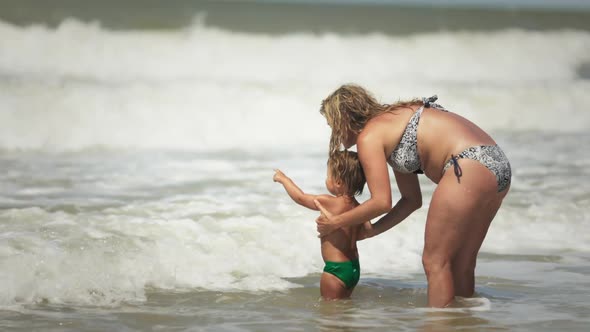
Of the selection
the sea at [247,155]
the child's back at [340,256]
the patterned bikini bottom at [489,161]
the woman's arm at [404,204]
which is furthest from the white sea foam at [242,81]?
the patterned bikini bottom at [489,161]

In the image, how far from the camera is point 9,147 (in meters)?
10.8

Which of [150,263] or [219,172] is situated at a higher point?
[219,172]

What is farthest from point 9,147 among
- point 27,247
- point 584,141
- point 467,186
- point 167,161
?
point 467,186

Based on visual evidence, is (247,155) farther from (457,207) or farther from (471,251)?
(457,207)

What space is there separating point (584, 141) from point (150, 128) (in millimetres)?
5765

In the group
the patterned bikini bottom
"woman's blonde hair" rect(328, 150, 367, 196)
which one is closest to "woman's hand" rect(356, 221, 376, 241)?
"woman's blonde hair" rect(328, 150, 367, 196)

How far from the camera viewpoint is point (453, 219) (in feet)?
13.6

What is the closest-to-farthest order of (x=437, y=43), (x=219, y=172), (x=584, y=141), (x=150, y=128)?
(x=219, y=172) → (x=584, y=141) → (x=150, y=128) → (x=437, y=43)

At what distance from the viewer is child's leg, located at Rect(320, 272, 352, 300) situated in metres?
4.60

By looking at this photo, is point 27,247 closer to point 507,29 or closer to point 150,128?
point 150,128

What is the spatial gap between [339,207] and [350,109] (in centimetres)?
52

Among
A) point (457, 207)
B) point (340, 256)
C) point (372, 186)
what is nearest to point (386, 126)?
point (372, 186)

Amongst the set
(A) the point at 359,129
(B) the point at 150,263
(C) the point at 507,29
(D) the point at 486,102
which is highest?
(C) the point at 507,29

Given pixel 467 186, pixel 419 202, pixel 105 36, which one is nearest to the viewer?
pixel 467 186
